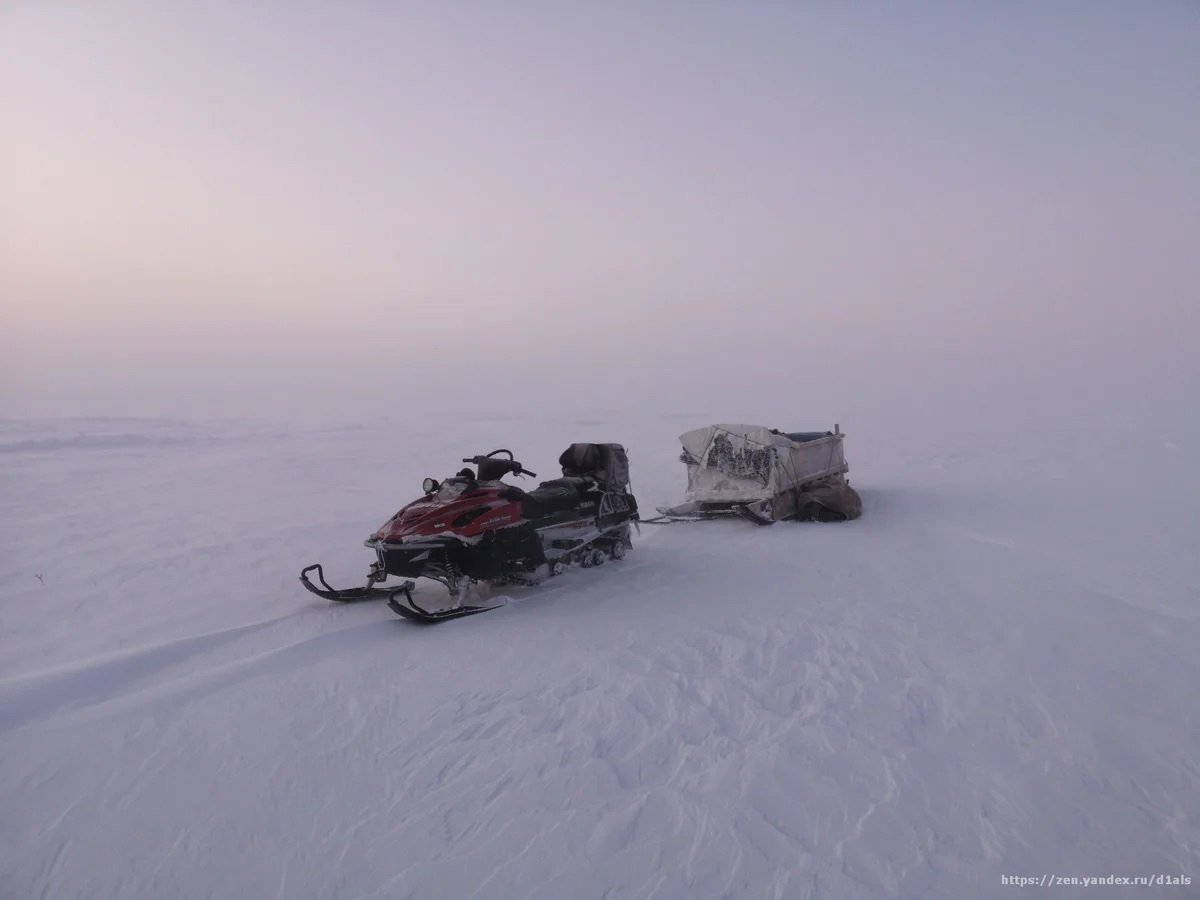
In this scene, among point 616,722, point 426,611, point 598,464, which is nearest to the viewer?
point 616,722

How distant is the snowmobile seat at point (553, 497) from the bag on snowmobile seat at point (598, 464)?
0.17 meters

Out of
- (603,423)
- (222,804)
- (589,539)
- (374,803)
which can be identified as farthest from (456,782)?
(603,423)

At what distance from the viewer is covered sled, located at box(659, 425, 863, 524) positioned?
32.2 ft

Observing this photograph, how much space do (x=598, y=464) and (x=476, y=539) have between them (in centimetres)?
203

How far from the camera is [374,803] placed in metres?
3.37

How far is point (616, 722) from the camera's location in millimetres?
4098

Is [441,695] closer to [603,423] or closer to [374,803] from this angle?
[374,803]

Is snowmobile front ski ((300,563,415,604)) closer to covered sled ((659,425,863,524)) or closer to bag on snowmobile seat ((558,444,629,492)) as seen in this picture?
bag on snowmobile seat ((558,444,629,492))

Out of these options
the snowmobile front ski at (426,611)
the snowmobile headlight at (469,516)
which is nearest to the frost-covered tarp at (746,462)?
the snowmobile headlight at (469,516)

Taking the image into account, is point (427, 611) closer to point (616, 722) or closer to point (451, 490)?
point (451, 490)

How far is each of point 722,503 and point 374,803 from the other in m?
7.22

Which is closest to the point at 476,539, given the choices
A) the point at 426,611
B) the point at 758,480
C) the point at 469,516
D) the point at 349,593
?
the point at 469,516

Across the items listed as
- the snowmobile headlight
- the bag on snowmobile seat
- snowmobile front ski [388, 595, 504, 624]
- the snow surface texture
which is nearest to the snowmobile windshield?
the snowmobile headlight

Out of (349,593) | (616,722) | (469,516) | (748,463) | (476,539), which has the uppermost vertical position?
(469,516)
